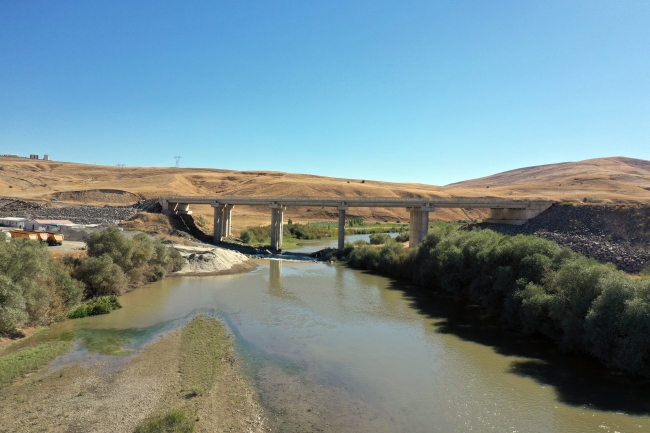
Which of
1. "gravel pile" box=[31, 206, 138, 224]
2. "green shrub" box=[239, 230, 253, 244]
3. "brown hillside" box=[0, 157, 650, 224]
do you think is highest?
"brown hillside" box=[0, 157, 650, 224]

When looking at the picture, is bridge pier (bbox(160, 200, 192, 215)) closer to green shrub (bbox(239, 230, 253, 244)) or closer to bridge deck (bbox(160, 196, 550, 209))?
bridge deck (bbox(160, 196, 550, 209))

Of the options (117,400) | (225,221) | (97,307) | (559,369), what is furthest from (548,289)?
(225,221)

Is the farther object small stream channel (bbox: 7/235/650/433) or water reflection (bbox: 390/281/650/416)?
water reflection (bbox: 390/281/650/416)

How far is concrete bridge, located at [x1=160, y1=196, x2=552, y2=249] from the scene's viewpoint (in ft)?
195

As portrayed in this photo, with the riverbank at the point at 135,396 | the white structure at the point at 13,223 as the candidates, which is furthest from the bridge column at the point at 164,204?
the riverbank at the point at 135,396

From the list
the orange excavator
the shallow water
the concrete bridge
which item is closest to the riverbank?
the orange excavator

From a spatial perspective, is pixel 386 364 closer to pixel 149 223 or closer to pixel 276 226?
pixel 276 226

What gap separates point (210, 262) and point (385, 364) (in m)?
29.4

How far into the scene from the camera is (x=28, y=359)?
1834cm

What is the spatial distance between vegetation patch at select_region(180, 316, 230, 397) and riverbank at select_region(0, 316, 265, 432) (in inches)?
1.7

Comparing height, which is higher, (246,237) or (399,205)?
(399,205)

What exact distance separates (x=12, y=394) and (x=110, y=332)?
27.6ft

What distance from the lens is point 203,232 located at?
72125 millimetres

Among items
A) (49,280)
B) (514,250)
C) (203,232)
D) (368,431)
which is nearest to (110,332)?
(49,280)
